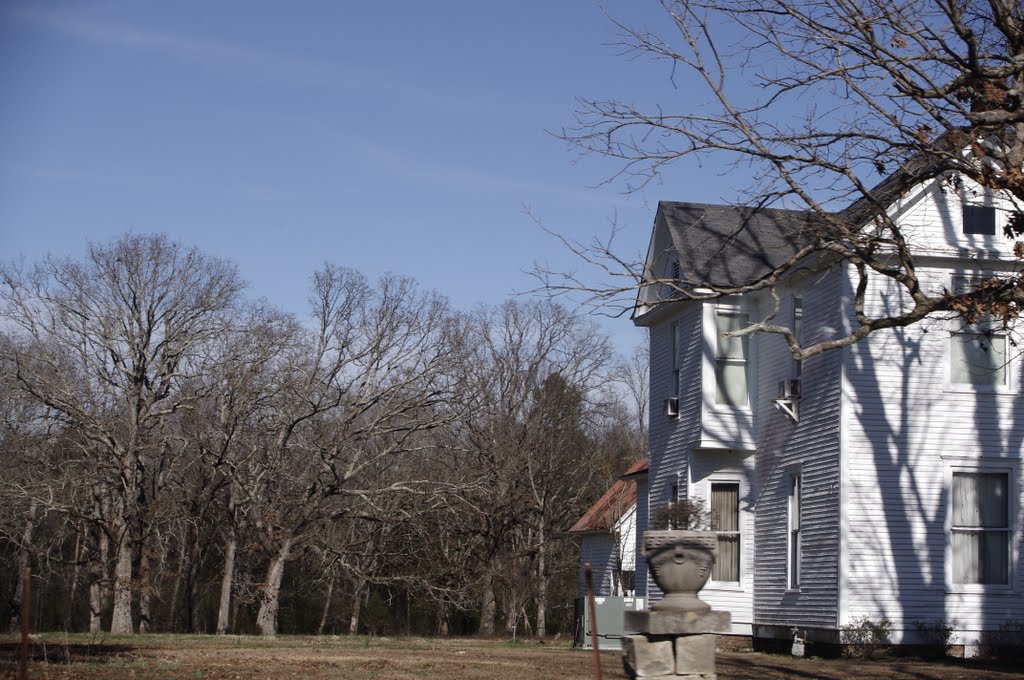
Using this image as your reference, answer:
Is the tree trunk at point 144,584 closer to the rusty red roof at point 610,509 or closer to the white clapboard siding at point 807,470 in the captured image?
the rusty red roof at point 610,509

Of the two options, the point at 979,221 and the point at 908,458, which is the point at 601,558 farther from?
the point at 979,221

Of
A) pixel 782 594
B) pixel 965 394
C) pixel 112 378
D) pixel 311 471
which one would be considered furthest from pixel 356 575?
pixel 965 394

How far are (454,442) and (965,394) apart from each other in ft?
93.1

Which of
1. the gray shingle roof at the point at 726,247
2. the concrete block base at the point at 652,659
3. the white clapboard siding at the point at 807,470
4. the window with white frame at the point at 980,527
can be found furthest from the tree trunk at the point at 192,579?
the concrete block base at the point at 652,659

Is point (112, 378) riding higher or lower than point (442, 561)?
higher

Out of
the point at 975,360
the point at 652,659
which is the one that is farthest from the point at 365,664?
the point at 975,360

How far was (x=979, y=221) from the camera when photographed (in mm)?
22047

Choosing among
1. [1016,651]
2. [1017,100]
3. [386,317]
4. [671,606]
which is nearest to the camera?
[671,606]

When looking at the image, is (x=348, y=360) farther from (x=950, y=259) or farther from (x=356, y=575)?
(x=950, y=259)

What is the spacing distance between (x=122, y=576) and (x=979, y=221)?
84.3 ft

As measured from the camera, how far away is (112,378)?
37156 millimetres

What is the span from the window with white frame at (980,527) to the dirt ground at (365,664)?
2092 millimetres

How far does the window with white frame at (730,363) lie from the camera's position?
25.2 metres

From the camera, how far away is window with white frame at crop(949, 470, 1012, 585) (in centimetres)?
2134
